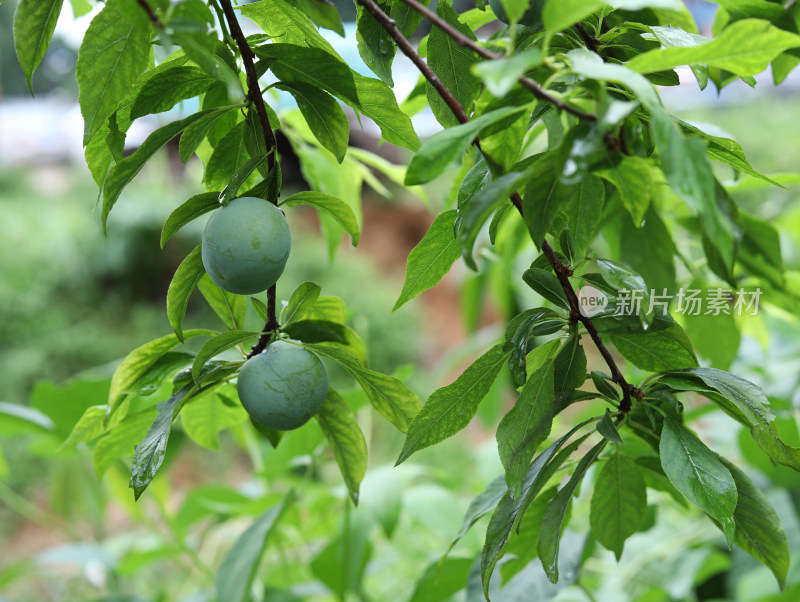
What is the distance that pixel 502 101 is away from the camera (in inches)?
9.1

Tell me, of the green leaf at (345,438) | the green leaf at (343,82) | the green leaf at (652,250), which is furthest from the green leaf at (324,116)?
the green leaf at (652,250)

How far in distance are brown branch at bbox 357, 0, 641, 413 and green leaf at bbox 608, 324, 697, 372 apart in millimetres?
17

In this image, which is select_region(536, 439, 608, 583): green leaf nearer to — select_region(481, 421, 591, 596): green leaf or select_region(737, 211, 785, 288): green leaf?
select_region(481, 421, 591, 596): green leaf

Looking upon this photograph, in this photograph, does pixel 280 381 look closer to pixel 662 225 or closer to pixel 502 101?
pixel 502 101

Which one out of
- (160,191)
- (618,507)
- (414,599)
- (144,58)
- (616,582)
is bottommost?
(160,191)

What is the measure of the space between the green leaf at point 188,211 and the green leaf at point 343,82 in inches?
2.3

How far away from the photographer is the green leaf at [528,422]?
0.89ft

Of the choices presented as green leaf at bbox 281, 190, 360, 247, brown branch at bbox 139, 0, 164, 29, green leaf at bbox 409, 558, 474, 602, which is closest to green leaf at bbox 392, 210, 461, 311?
green leaf at bbox 281, 190, 360, 247

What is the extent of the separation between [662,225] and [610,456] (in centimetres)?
21

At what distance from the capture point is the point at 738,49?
216 millimetres

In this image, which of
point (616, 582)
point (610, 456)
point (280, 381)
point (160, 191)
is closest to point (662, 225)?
point (610, 456)

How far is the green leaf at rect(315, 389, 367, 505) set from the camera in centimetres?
33

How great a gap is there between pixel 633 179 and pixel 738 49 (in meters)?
0.05

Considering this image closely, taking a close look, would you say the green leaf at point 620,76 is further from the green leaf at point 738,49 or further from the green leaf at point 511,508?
the green leaf at point 511,508
